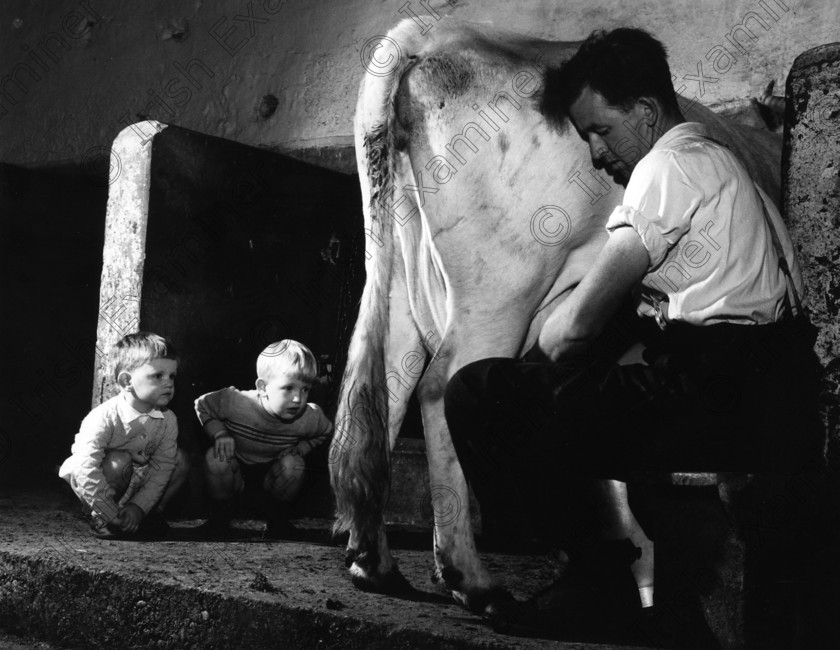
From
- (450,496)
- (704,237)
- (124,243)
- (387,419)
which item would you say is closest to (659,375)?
(704,237)

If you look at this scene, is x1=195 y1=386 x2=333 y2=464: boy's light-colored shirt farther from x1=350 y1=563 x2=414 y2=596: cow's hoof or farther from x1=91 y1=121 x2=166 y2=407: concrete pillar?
x1=350 y1=563 x2=414 y2=596: cow's hoof

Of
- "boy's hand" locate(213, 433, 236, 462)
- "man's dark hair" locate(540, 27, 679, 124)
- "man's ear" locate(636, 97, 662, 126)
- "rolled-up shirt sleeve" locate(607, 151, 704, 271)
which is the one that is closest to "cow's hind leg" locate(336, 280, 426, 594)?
"boy's hand" locate(213, 433, 236, 462)

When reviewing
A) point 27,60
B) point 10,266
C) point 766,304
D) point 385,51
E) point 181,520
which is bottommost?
point 181,520

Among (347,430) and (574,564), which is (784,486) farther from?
(347,430)

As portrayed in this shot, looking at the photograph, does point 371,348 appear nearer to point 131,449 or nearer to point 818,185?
point 131,449

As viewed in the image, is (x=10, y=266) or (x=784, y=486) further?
(x=10, y=266)

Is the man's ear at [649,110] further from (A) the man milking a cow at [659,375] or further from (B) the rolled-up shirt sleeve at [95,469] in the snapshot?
(B) the rolled-up shirt sleeve at [95,469]

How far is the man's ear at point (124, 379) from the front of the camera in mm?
3617

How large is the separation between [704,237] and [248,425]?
87.0 inches

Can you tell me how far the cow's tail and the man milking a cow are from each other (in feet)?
2.48

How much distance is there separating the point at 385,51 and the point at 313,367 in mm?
1208

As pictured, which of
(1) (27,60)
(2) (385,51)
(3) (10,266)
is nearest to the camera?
(2) (385,51)

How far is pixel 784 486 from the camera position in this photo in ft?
6.04

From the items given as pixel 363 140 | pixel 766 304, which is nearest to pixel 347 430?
pixel 363 140
